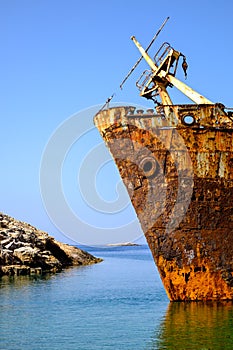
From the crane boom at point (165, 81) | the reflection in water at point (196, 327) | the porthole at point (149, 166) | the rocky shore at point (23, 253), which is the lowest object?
the reflection in water at point (196, 327)

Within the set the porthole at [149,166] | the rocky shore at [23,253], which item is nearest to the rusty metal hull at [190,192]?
the porthole at [149,166]

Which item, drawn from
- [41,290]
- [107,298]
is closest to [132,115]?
[107,298]

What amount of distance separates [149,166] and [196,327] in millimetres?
3551

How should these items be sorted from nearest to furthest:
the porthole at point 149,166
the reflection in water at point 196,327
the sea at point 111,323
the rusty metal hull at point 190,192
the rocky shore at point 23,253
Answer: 1. the reflection in water at point 196,327
2. the sea at point 111,323
3. the rusty metal hull at point 190,192
4. the porthole at point 149,166
5. the rocky shore at point 23,253

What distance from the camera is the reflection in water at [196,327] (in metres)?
10.5

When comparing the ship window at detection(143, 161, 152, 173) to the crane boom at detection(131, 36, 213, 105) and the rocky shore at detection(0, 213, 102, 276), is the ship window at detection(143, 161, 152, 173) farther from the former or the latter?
the rocky shore at detection(0, 213, 102, 276)

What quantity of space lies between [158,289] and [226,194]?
8179mm

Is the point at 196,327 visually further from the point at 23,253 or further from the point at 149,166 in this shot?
the point at 23,253

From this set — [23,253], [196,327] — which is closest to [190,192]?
[196,327]

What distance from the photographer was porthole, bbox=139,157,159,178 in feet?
43.2

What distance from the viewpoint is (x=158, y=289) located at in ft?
66.5

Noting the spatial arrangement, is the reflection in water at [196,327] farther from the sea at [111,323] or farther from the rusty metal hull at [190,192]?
the rusty metal hull at [190,192]

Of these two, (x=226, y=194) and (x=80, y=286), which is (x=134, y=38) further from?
(x=80, y=286)

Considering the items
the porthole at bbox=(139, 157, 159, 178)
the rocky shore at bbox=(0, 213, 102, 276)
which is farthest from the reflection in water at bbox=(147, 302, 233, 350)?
the rocky shore at bbox=(0, 213, 102, 276)
